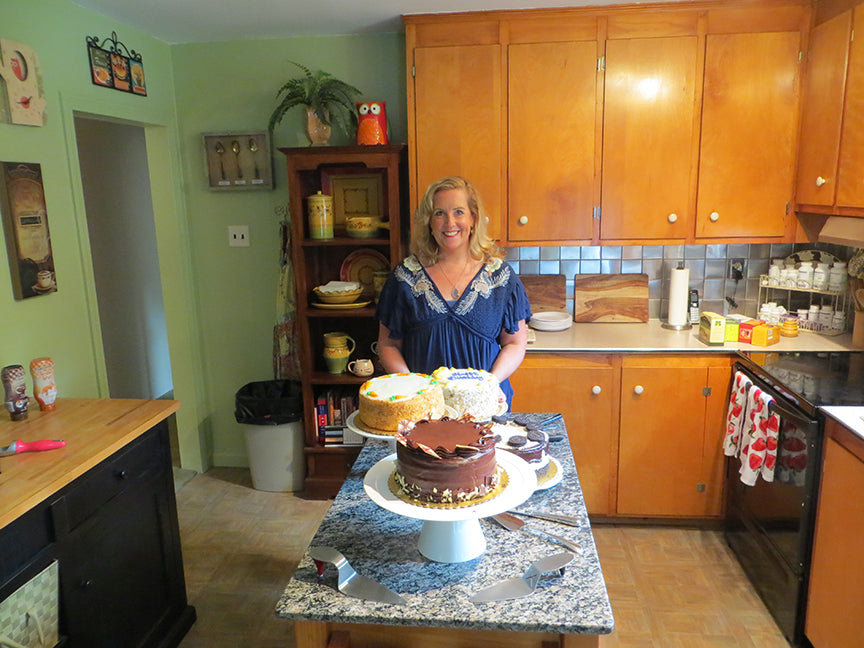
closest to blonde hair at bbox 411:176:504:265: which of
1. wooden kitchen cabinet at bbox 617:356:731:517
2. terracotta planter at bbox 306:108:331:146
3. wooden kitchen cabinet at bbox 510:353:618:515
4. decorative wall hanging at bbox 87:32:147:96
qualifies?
wooden kitchen cabinet at bbox 510:353:618:515

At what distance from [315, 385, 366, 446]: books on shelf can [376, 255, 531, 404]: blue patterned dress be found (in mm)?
1141

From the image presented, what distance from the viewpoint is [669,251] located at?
3.22 metres

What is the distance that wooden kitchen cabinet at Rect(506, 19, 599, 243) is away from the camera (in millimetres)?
2785

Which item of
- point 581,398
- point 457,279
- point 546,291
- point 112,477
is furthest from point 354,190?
point 112,477

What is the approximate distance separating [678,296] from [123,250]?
11.9 feet

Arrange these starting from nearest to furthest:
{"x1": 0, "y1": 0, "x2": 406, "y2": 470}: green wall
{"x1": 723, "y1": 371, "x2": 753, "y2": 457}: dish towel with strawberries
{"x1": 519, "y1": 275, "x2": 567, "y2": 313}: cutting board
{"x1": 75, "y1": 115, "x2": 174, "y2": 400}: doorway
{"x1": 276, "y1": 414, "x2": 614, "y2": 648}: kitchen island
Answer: {"x1": 276, "y1": 414, "x2": 614, "y2": 648}: kitchen island → {"x1": 0, "y1": 0, "x2": 406, "y2": 470}: green wall → {"x1": 723, "y1": 371, "x2": 753, "y2": 457}: dish towel with strawberries → {"x1": 519, "y1": 275, "x2": 567, "y2": 313}: cutting board → {"x1": 75, "y1": 115, "x2": 174, "y2": 400}: doorway

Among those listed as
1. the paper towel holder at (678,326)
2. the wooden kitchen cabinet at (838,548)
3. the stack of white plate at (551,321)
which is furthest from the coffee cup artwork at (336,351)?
the wooden kitchen cabinet at (838,548)

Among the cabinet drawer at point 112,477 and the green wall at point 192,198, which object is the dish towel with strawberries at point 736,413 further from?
the cabinet drawer at point 112,477

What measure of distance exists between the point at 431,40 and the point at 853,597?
2.65m

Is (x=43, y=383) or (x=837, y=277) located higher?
(x=837, y=277)

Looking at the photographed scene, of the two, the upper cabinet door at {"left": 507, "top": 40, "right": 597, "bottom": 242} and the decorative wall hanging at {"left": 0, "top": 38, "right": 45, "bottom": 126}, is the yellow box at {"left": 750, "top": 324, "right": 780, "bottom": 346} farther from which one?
the decorative wall hanging at {"left": 0, "top": 38, "right": 45, "bottom": 126}

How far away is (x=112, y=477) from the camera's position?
6.05ft

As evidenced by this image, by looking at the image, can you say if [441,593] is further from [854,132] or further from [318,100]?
[318,100]

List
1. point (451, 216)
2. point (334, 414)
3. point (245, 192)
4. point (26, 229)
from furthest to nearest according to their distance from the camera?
point (245, 192)
point (334, 414)
point (26, 229)
point (451, 216)
